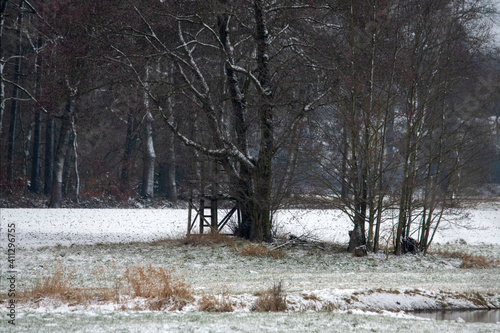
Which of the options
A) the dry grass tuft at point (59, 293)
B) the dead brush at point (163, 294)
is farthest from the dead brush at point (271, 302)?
the dry grass tuft at point (59, 293)

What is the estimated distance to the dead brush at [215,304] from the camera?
8867 millimetres

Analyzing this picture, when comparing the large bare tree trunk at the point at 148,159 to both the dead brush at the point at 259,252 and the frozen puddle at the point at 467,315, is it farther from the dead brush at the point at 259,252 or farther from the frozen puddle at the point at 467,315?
the frozen puddle at the point at 467,315

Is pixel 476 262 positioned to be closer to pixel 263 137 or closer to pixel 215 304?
pixel 263 137

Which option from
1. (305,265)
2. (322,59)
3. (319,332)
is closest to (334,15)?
(322,59)

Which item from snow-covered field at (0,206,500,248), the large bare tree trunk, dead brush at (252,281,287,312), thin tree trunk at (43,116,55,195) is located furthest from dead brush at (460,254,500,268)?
thin tree trunk at (43,116,55,195)

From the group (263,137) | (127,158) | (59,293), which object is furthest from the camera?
(127,158)

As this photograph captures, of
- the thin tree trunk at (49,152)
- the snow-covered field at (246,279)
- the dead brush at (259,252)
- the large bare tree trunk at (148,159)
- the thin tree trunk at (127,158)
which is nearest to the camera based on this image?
the snow-covered field at (246,279)

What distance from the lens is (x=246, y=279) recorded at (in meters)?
12.0

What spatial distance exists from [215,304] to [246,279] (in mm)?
3106

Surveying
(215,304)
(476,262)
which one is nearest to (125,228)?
(476,262)

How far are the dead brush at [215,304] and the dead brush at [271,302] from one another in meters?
0.43

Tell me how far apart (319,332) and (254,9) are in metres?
12.6

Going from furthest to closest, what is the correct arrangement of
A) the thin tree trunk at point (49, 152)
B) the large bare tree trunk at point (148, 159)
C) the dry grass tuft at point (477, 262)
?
the thin tree trunk at point (49, 152)
the large bare tree trunk at point (148, 159)
the dry grass tuft at point (477, 262)

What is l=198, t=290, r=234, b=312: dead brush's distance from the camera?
29.1 feet
